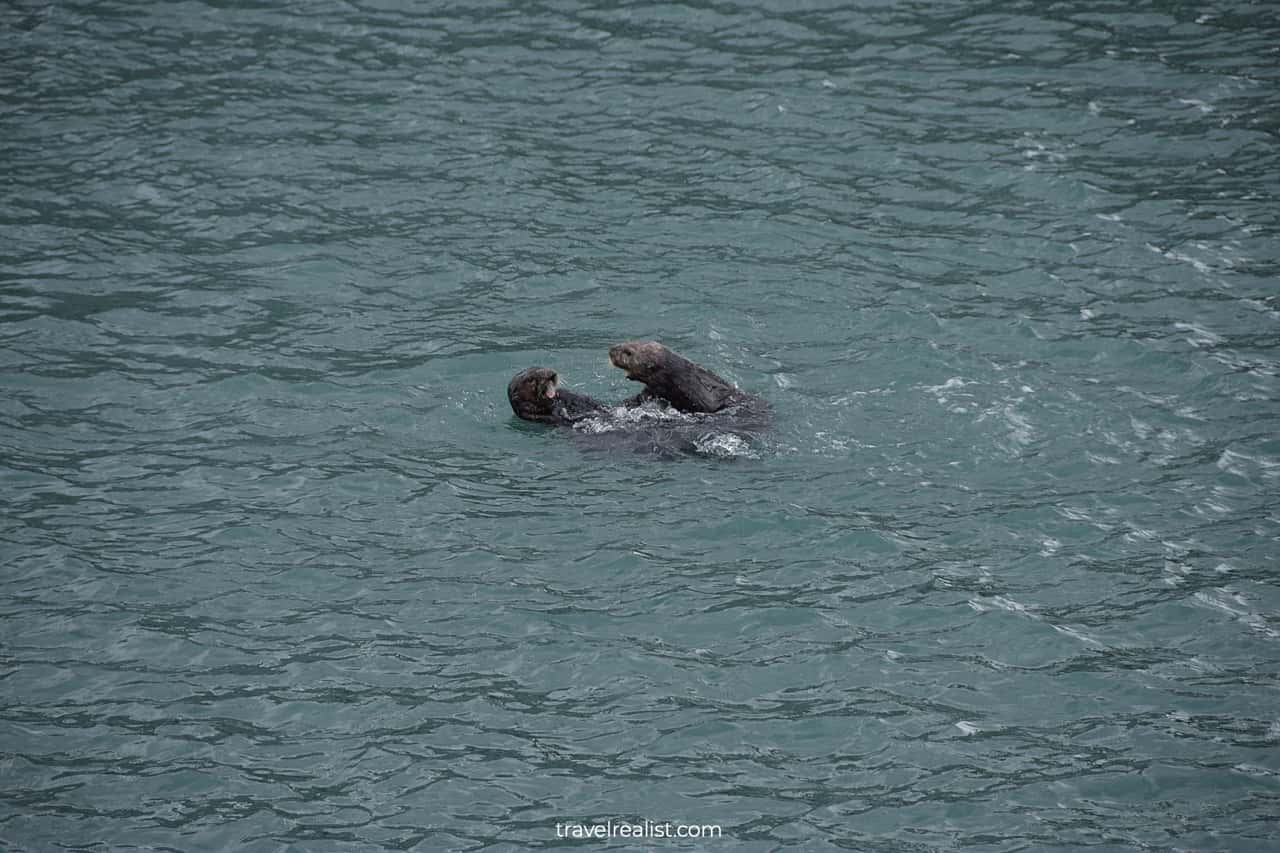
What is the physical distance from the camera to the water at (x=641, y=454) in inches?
376

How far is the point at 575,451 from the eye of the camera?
44.3ft

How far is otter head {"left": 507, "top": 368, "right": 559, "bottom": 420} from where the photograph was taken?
13664mm

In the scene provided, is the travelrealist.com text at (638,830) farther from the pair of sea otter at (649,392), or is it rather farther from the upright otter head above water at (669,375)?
the upright otter head above water at (669,375)

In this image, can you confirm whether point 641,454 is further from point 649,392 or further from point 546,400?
point 546,400

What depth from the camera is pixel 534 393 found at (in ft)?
44.9

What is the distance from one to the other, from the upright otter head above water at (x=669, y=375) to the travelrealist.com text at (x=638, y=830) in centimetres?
545

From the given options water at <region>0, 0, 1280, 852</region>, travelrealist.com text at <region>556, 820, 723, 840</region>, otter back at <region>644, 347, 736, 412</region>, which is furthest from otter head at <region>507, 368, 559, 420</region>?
travelrealist.com text at <region>556, 820, 723, 840</region>

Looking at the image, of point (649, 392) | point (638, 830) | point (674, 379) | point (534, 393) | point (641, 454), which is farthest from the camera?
point (649, 392)

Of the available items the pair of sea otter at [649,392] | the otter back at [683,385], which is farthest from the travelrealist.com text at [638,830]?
the otter back at [683,385]

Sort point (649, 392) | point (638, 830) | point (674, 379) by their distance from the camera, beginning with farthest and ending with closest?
point (649, 392)
point (674, 379)
point (638, 830)

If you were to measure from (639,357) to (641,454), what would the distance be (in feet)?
3.36

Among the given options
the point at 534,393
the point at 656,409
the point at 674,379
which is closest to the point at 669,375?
the point at 674,379

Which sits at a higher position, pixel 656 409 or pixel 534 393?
pixel 534 393

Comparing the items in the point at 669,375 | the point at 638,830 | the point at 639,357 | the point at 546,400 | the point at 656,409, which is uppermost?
the point at 639,357
